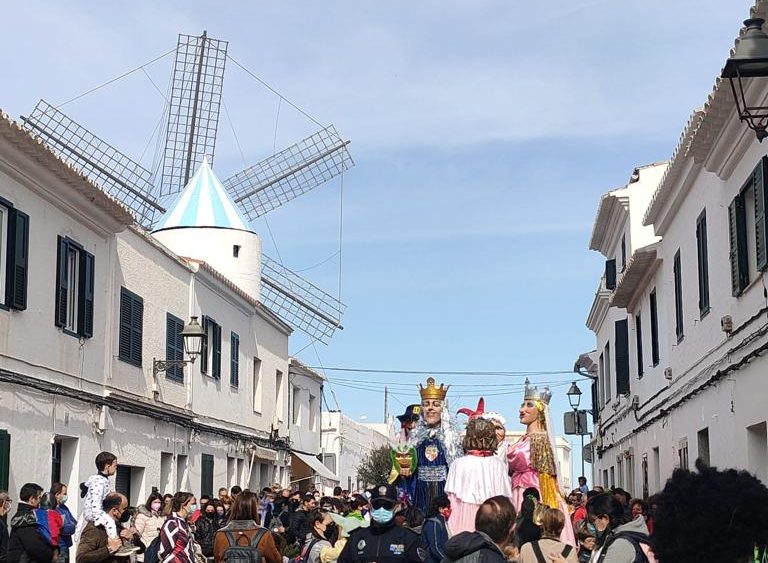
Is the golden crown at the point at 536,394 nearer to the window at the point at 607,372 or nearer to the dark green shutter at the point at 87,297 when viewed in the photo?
the dark green shutter at the point at 87,297

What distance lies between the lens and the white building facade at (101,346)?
16906 mm

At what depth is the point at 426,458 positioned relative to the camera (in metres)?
13.7

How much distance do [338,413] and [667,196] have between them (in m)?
29.4

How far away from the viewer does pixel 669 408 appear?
21.3m

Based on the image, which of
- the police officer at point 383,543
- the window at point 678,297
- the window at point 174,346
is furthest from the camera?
the window at point 174,346

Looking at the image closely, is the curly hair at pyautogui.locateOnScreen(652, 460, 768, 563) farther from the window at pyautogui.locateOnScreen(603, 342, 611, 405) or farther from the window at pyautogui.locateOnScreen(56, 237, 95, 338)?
the window at pyautogui.locateOnScreen(603, 342, 611, 405)

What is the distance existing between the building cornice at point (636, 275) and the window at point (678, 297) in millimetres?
1879

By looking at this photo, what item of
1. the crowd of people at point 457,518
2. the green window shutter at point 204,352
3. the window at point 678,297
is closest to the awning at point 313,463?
the green window shutter at point 204,352

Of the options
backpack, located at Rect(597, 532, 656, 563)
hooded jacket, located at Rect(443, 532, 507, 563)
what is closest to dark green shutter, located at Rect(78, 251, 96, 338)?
hooded jacket, located at Rect(443, 532, 507, 563)

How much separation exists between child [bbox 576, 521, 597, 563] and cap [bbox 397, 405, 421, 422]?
2274 mm

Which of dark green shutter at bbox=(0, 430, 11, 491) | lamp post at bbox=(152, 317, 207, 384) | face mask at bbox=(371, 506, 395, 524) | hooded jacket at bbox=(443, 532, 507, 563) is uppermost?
lamp post at bbox=(152, 317, 207, 384)

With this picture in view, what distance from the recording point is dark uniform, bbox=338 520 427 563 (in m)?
9.04

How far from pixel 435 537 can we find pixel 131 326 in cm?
1356

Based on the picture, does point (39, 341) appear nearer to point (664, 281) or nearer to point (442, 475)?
point (442, 475)
